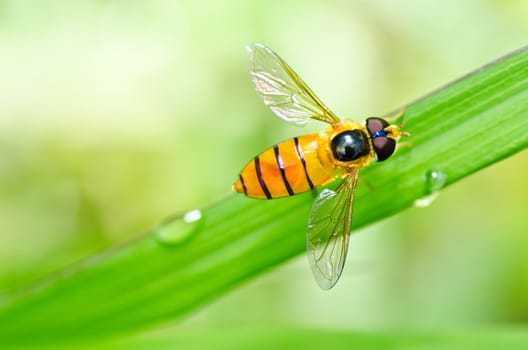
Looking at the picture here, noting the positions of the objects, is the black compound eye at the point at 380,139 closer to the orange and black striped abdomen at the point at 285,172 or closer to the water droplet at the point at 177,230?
the orange and black striped abdomen at the point at 285,172

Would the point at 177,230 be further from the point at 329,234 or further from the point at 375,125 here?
the point at 375,125

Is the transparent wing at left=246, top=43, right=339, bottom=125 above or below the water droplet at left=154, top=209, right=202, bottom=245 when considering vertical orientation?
above

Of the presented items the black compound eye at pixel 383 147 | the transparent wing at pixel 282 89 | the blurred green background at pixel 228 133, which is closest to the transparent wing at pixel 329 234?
the black compound eye at pixel 383 147

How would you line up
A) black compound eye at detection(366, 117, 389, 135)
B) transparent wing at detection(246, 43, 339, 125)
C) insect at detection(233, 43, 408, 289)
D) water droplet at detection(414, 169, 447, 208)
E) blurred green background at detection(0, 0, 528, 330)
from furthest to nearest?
blurred green background at detection(0, 0, 528, 330)
transparent wing at detection(246, 43, 339, 125)
black compound eye at detection(366, 117, 389, 135)
insect at detection(233, 43, 408, 289)
water droplet at detection(414, 169, 447, 208)

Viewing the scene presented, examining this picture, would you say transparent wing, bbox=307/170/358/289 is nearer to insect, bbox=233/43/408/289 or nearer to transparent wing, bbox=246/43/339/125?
insect, bbox=233/43/408/289

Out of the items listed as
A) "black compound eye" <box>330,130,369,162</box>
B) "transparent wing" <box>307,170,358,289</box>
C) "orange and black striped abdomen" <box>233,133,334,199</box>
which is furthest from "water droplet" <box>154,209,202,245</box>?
"black compound eye" <box>330,130,369,162</box>

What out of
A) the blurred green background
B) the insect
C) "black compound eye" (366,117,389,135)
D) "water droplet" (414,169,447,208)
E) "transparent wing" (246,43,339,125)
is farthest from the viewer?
the blurred green background

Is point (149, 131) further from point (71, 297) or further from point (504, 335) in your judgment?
point (504, 335)
